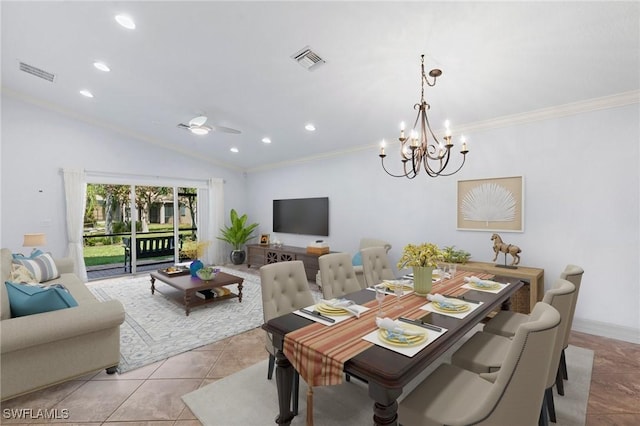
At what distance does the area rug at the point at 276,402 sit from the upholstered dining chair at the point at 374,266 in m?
0.97

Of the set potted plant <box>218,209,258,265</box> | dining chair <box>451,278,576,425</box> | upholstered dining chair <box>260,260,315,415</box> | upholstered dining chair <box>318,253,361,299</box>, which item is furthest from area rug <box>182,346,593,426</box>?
potted plant <box>218,209,258,265</box>

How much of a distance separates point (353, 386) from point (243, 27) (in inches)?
125

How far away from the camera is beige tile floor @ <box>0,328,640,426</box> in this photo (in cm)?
194

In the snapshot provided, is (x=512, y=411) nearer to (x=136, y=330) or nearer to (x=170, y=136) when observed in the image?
(x=136, y=330)

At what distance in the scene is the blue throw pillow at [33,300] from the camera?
2160 millimetres

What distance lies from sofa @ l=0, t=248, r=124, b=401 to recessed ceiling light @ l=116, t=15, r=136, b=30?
2.46 meters

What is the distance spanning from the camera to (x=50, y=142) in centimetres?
513

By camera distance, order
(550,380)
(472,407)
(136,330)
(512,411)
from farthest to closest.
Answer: (136,330) → (550,380) → (472,407) → (512,411)

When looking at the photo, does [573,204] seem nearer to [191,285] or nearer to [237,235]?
[191,285]

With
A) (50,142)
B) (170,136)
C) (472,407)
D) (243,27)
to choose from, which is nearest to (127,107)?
(170,136)

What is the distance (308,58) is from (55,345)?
320 centimetres

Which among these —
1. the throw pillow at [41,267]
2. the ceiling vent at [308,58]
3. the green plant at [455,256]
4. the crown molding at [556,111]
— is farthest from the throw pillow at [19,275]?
the crown molding at [556,111]

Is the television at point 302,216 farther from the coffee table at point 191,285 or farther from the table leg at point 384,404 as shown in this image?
the table leg at point 384,404

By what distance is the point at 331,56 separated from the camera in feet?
9.30
